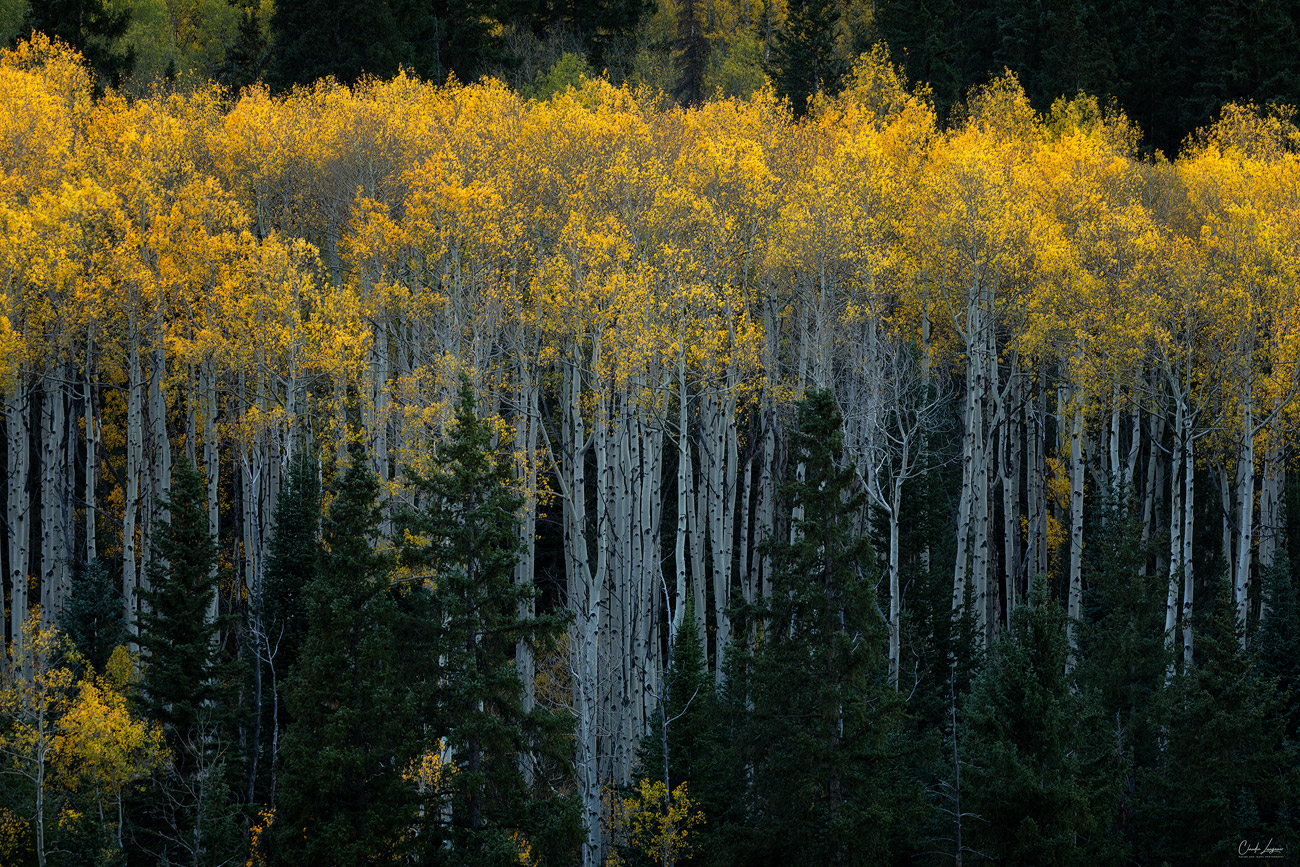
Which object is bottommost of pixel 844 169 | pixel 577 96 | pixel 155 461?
pixel 155 461

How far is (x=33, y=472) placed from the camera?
37250 millimetres

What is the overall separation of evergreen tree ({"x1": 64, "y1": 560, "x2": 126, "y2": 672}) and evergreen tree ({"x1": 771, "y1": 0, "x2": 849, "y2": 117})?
28775mm

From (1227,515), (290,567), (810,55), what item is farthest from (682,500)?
(810,55)

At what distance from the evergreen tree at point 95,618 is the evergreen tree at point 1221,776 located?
826 inches

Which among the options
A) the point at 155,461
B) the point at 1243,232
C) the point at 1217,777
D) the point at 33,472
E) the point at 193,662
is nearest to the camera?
the point at 1217,777

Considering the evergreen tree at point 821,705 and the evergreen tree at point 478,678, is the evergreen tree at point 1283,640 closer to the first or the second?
the evergreen tree at point 821,705

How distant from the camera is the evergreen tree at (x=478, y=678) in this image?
17875mm

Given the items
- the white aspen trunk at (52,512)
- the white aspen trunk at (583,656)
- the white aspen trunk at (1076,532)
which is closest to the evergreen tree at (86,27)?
the white aspen trunk at (52,512)

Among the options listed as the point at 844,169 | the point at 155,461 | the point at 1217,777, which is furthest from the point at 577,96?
the point at 1217,777

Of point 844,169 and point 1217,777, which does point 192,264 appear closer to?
point 844,169

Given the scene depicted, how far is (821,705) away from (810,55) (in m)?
31.7

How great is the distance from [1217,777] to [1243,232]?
42.6ft

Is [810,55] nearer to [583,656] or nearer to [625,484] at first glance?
[625,484]

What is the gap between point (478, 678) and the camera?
17.8 meters
